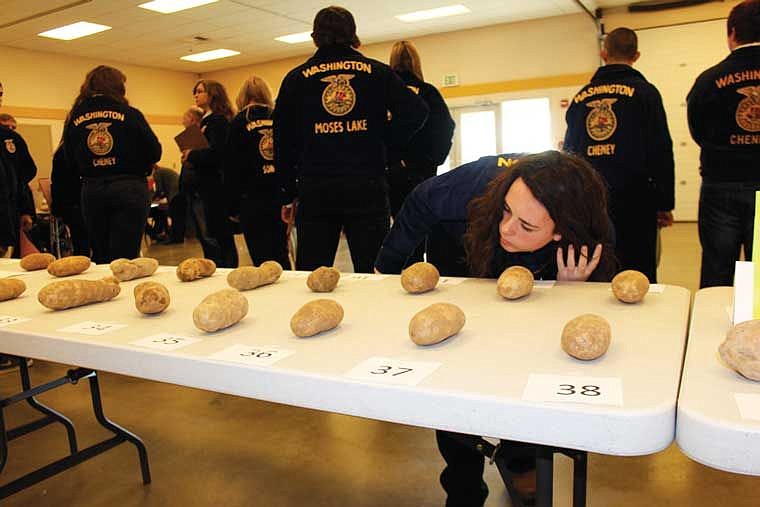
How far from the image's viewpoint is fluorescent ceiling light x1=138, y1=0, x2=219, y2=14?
6.47m

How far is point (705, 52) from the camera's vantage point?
23.4 feet

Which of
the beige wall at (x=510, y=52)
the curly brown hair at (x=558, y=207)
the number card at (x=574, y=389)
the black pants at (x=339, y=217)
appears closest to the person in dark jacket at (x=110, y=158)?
the black pants at (x=339, y=217)

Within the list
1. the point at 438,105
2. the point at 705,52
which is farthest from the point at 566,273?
the point at 705,52

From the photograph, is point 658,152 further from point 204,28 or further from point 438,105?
point 204,28

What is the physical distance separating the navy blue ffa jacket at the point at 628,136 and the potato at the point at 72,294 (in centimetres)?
195

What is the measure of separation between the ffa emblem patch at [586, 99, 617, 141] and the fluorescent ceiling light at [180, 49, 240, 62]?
751 cm

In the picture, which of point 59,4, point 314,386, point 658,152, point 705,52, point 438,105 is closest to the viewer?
point 314,386

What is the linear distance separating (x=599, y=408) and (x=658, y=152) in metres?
2.14

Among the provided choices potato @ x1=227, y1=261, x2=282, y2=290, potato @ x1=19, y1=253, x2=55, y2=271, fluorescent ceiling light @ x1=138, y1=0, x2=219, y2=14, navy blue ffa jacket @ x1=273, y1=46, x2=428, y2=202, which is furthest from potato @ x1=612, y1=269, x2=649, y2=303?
fluorescent ceiling light @ x1=138, y1=0, x2=219, y2=14

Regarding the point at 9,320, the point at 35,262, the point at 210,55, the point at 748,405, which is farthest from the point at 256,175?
the point at 210,55

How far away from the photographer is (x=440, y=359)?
2.56ft

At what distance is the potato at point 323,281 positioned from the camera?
1278mm

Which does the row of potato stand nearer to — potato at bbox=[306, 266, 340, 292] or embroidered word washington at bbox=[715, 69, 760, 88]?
potato at bbox=[306, 266, 340, 292]

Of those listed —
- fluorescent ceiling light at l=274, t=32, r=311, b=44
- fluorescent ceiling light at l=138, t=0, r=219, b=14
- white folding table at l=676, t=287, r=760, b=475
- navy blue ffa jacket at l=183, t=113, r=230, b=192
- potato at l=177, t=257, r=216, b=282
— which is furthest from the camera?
fluorescent ceiling light at l=274, t=32, r=311, b=44
